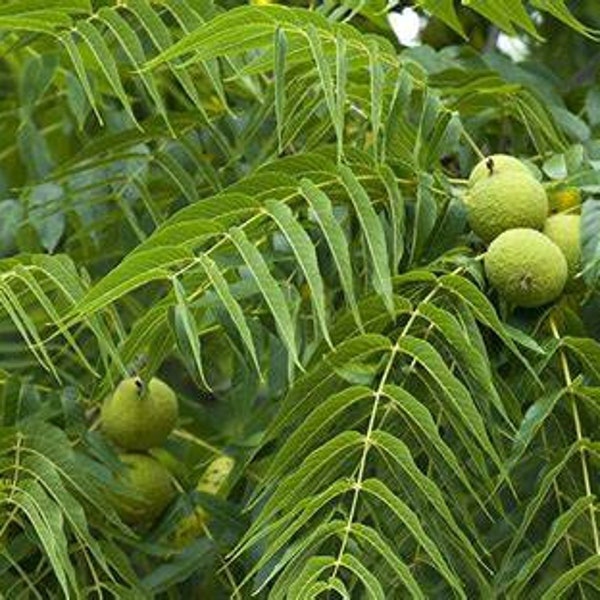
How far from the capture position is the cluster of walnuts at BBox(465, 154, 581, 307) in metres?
1.79

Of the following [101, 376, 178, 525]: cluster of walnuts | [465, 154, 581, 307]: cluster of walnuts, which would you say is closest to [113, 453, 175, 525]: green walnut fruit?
[101, 376, 178, 525]: cluster of walnuts

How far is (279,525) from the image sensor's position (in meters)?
1.62

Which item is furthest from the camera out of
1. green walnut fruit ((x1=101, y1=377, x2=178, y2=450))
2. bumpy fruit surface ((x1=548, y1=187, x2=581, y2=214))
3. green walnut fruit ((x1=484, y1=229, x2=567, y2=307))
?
green walnut fruit ((x1=101, y1=377, x2=178, y2=450))

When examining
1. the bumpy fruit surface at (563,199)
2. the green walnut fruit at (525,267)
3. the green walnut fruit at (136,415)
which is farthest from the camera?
the green walnut fruit at (136,415)

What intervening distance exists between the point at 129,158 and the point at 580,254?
684mm

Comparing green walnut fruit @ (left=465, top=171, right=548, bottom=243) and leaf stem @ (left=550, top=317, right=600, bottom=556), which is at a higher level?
green walnut fruit @ (left=465, top=171, right=548, bottom=243)

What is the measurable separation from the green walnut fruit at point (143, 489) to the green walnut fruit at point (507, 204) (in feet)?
1.55

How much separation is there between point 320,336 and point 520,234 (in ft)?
0.69

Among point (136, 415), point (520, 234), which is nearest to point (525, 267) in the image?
point (520, 234)

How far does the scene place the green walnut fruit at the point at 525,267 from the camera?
1.79 meters

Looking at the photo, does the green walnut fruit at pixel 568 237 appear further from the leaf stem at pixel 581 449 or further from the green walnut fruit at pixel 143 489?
the green walnut fruit at pixel 143 489

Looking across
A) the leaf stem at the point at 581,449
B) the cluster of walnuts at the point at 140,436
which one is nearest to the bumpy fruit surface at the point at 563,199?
the leaf stem at the point at 581,449

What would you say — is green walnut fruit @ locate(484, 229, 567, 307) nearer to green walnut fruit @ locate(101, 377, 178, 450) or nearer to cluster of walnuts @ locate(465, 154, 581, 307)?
cluster of walnuts @ locate(465, 154, 581, 307)

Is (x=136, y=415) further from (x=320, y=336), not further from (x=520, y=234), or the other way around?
(x=520, y=234)
